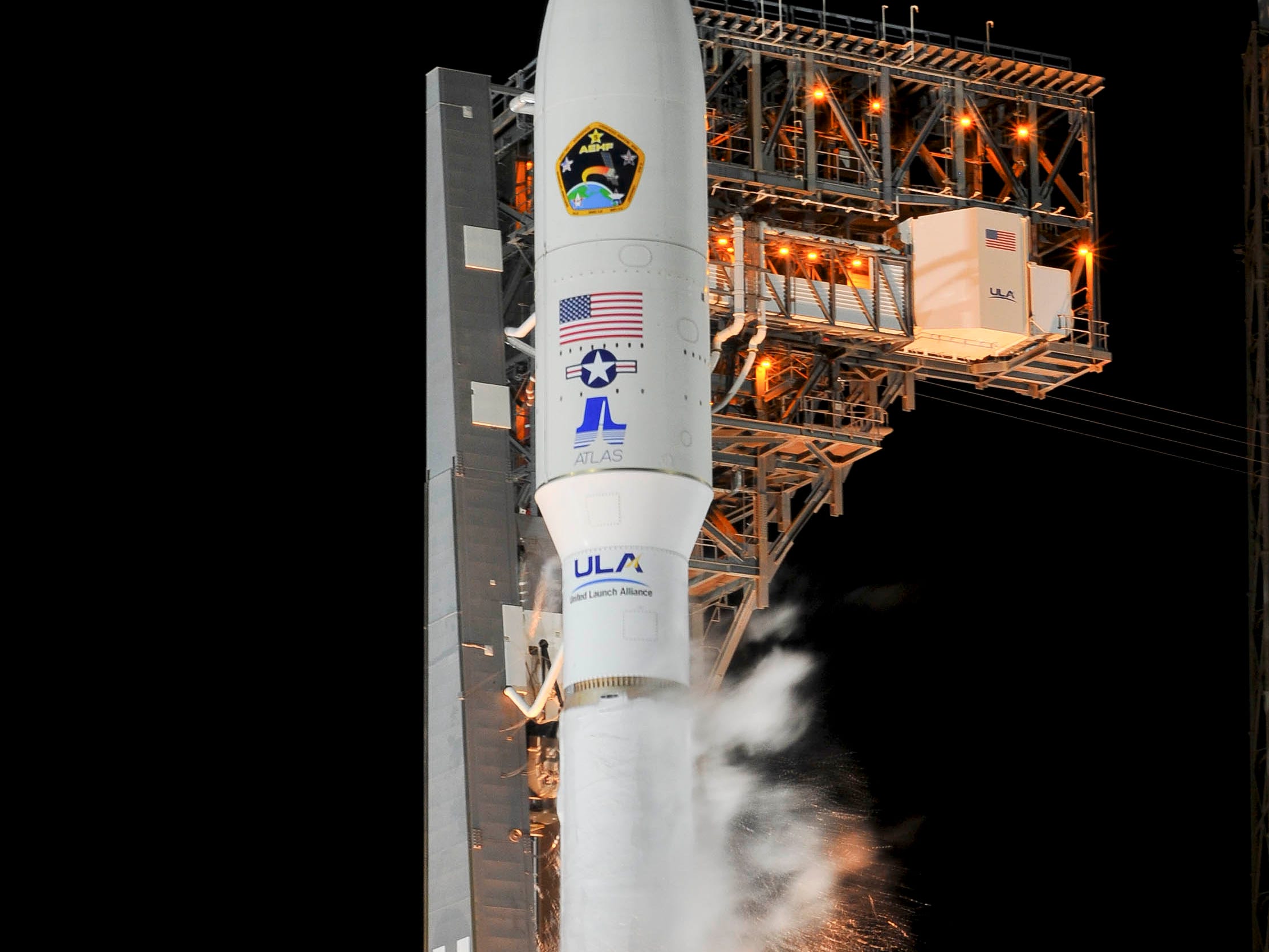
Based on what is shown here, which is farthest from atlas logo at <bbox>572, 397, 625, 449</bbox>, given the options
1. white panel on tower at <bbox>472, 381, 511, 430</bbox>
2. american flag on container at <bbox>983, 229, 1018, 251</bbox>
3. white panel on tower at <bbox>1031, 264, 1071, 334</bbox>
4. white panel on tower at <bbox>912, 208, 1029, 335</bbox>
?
white panel on tower at <bbox>1031, 264, 1071, 334</bbox>

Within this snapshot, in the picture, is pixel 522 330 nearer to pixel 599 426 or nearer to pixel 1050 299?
pixel 599 426

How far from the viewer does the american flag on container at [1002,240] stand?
37562 millimetres

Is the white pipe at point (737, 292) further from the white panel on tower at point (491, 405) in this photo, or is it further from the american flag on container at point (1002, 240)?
the american flag on container at point (1002, 240)

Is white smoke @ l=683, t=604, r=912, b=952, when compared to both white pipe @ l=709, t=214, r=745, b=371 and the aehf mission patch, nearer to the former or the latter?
white pipe @ l=709, t=214, r=745, b=371

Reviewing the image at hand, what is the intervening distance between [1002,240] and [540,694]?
9051mm

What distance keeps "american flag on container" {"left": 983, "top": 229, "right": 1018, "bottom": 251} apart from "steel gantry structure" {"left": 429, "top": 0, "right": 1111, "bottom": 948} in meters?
0.82

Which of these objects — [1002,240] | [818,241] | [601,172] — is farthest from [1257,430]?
[601,172]

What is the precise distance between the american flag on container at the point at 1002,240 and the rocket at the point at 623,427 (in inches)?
306

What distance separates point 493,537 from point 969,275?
737 cm

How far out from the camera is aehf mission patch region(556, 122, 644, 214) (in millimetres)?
29859

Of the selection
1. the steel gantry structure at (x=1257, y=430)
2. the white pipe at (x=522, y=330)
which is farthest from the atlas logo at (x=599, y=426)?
the steel gantry structure at (x=1257, y=430)

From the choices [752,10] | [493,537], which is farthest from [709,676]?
[752,10]

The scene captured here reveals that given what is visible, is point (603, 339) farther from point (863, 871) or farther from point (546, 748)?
point (863, 871)

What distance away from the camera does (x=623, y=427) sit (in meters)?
29.2
